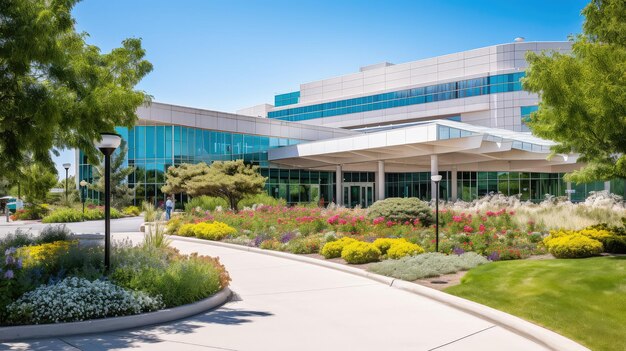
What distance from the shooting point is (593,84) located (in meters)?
10.7

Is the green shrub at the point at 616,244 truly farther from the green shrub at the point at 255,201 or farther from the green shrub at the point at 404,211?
the green shrub at the point at 255,201

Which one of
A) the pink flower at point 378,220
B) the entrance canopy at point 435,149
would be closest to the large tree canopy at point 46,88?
the pink flower at point 378,220

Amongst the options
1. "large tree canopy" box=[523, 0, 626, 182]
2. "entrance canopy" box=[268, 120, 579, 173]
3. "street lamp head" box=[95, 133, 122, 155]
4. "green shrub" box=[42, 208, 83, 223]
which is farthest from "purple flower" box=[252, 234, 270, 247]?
"green shrub" box=[42, 208, 83, 223]

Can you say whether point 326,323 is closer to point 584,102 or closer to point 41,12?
point 41,12

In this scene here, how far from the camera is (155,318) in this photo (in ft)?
25.3

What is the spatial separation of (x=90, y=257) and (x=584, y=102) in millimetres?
10547

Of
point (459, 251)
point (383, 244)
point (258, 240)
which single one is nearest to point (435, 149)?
point (258, 240)

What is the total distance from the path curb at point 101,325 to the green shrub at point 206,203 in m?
22.0

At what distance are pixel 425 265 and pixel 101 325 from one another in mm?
7108

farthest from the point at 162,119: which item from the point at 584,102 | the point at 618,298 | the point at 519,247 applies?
the point at 618,298

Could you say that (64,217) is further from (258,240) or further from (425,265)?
(425,265)

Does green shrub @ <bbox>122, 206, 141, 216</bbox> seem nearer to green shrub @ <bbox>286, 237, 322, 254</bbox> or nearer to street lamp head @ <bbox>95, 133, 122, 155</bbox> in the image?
green shrub @ <bbox>286, 237, 322, 254</bbox>

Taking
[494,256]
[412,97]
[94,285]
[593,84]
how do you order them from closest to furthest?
1. [94,285]
2. [593,84]
3. [494,256]
4. [412,97]

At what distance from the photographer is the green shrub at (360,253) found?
523 inches
